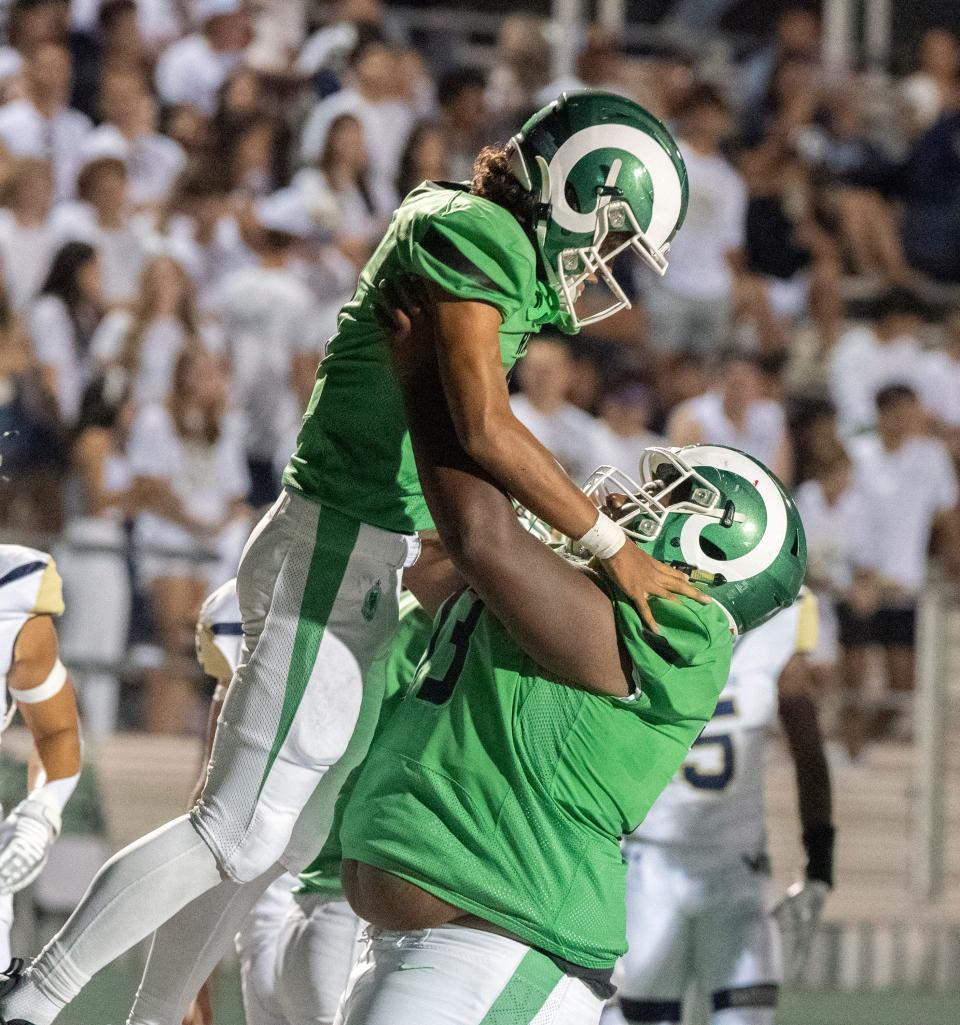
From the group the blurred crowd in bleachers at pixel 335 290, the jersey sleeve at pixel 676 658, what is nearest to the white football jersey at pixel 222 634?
the jersey sleeve at pixel 676 658

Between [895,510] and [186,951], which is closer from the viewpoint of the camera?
[186,951]

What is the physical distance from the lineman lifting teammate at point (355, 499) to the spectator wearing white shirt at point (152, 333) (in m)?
4.09

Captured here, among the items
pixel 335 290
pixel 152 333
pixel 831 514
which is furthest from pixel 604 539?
pixel 831 514

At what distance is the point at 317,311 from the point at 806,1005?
11.2 ft

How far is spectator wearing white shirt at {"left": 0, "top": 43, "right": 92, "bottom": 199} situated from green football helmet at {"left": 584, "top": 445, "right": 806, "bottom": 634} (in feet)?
18.1

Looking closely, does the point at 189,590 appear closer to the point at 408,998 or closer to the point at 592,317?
the point at 592,317

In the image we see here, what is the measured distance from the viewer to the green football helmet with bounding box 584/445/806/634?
2.79 meters

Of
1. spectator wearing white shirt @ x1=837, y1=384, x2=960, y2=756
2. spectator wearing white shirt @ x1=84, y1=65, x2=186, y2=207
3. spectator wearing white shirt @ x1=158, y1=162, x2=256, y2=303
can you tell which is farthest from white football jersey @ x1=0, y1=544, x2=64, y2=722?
spectator wearing white shirt @ x1=84, y1=65, x2=186, y2=207

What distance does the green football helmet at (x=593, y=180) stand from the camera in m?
2.96

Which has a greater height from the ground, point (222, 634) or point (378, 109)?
point (378, 109)

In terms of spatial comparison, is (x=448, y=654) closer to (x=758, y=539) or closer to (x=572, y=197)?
(x=758, y=539)

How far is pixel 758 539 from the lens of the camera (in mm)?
2834

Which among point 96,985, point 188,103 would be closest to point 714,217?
point 188,103

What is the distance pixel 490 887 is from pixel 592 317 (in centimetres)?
103
